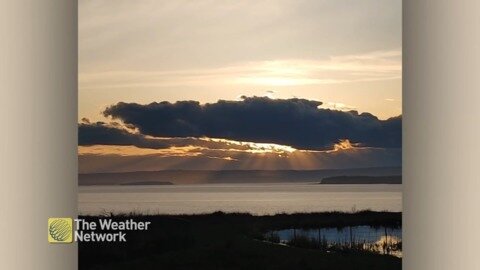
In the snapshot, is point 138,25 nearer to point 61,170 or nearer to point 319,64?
point 319,64

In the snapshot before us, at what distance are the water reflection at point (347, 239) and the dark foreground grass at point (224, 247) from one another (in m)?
0.10

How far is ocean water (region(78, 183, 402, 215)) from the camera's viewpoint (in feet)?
32.5

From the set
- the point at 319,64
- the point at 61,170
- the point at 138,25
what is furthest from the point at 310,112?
the point at 61,170

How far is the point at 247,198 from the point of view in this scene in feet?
33.0

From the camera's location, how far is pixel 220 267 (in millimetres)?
9539

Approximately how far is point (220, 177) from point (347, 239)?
6.66 feet
